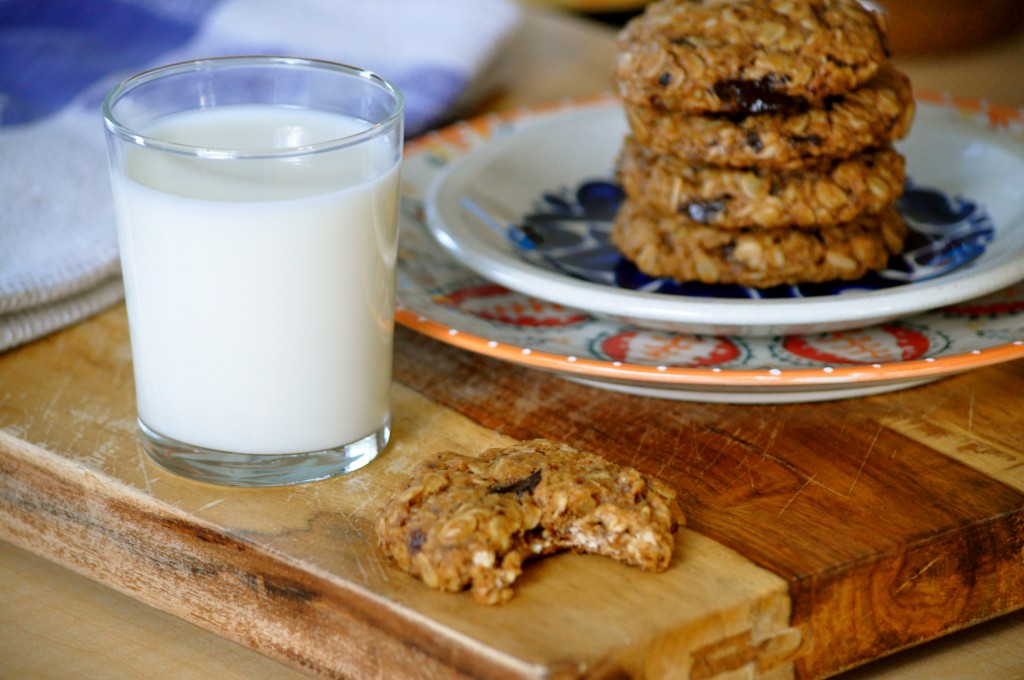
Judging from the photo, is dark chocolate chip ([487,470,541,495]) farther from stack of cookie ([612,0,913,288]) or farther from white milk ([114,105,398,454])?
stack of cookie ([612,0,913,288])

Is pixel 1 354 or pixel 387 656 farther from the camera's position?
pixel 1 354

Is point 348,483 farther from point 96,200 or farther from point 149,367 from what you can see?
point 96,200

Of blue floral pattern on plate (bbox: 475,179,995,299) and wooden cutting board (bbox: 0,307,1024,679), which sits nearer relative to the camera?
wooden cutting board (bbox: 0,307,1024,679)

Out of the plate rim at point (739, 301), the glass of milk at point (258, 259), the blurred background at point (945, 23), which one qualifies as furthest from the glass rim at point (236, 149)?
the blurred background at point (945, 23)

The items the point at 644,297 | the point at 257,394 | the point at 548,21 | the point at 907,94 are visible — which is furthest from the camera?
the point at 548,21

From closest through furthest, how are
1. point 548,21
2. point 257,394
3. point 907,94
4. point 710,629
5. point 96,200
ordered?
point 710,629 < point 257,394 < point 907,94 < point 96,200 < point 548,21

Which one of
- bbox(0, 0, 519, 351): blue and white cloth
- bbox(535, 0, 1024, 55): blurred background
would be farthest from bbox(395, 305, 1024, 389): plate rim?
bbox(535, 0, 1024, 55): blurred background

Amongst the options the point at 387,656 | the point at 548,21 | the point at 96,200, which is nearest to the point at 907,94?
the point at 387,656

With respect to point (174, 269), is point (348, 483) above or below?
below
